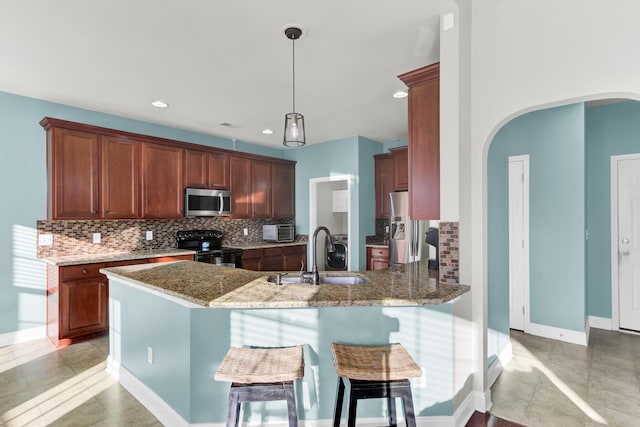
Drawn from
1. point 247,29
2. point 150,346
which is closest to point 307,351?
point 150,346

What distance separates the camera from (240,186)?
17.5ft

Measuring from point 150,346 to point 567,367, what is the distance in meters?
3.36

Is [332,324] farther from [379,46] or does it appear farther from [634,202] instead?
[634,202]

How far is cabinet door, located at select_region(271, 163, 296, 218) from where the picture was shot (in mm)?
5844

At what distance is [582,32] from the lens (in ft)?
6.21

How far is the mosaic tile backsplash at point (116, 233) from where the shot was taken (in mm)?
3785

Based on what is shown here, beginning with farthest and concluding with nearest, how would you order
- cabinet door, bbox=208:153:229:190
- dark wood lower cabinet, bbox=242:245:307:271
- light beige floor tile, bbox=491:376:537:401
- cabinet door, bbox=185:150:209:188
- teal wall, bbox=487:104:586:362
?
dark wood lower cabinet, bbox=242:245:307:271 < cabinet door, bbox=208:153:229:190 < cabinet door, bbox=185:150:209:188 < teal wall, bbox=487:104:586:362 < light beige floor tile, bbox=491:376:537:401

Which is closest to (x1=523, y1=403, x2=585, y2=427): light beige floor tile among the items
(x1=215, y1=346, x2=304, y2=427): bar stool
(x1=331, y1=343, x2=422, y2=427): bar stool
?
(x1=331, y1=343, x2=422, y2=427): bar stool

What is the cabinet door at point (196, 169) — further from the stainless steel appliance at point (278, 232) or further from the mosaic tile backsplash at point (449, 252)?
the mosaic tile backsplash at point (449, 252)

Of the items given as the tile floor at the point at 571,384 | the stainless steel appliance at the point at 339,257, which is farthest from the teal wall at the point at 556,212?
the stainless steel appliance at the point at 339,257

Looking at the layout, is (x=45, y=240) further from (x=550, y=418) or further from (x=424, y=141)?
(x=550, y=418)

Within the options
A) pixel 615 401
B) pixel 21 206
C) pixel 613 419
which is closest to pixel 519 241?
pixel 615 401

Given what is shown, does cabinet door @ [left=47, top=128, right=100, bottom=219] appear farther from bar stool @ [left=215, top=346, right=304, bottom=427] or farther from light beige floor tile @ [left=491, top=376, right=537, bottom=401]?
light beige floor tile @ [left=491, top=376, right=537, bottom=401]

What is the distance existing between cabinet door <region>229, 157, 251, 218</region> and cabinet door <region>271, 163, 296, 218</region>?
50 centimetres
